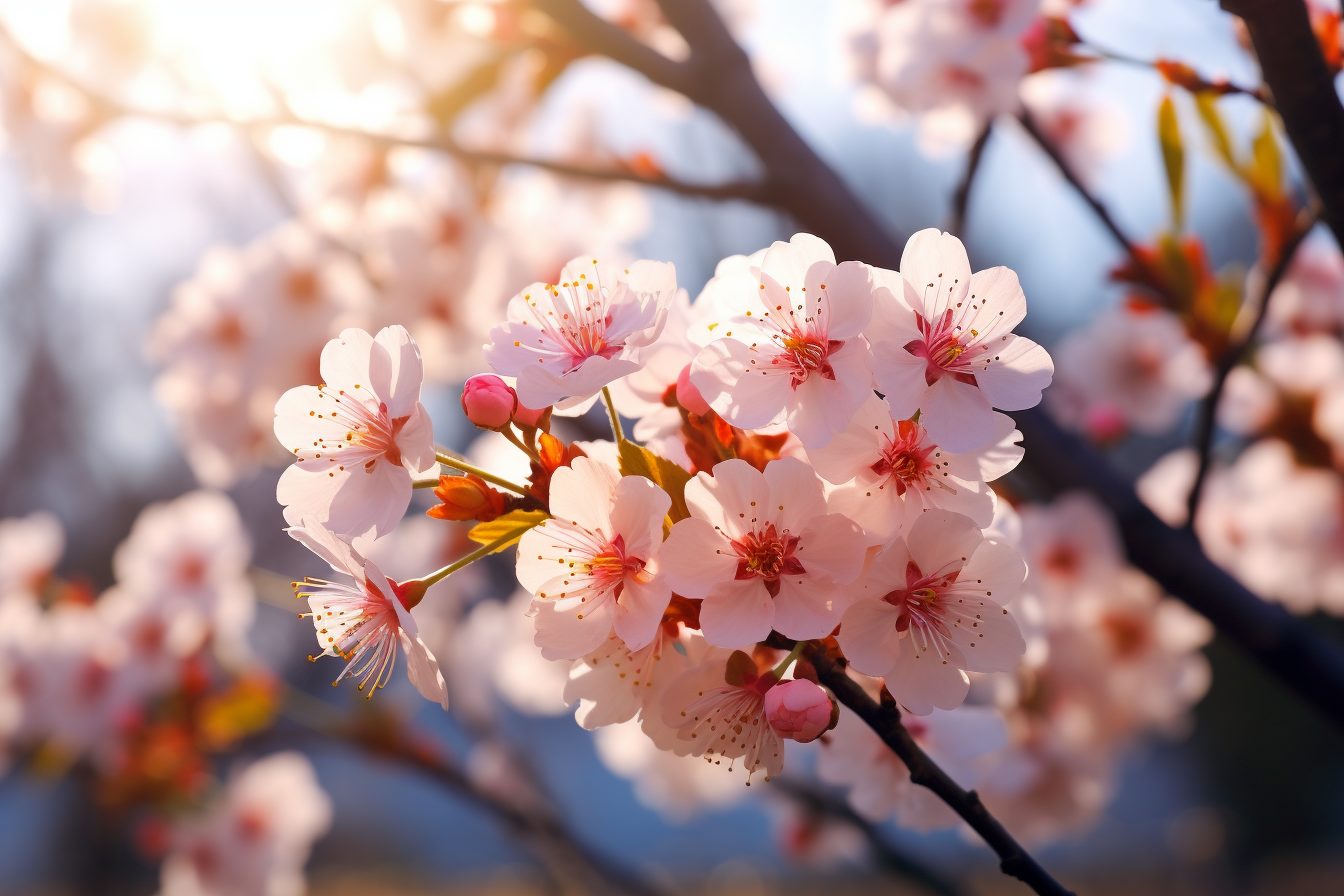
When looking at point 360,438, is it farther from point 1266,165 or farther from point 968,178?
point 1266,165

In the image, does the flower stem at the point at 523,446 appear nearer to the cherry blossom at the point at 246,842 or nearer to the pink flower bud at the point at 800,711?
the pink flower bud at the point at 800,711

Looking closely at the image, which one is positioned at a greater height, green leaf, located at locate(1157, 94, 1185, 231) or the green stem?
green leaf, located at locate(1157, 94, 1185, 231)

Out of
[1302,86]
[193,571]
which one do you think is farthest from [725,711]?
[193,571]

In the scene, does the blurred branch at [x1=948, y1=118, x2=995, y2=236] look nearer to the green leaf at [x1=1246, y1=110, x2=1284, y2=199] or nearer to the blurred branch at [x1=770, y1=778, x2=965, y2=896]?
the green leaf at [x1=1246, y1=110, x2=1284, y2=199]

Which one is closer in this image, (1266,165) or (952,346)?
(952,346)

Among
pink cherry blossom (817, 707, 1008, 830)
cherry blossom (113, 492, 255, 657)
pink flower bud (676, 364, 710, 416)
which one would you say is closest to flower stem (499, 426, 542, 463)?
pink flower bud (676, 364, 710, 416)

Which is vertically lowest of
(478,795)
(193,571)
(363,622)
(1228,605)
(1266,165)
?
(193,571)

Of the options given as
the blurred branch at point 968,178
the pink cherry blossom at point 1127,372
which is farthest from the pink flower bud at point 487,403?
the pink cherry blossom at point 1127,372
